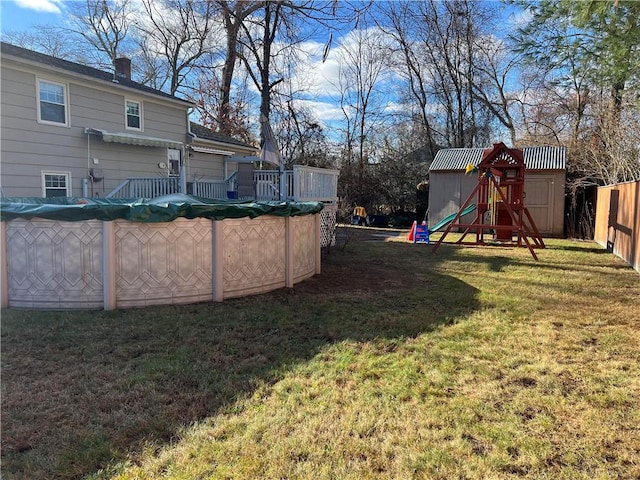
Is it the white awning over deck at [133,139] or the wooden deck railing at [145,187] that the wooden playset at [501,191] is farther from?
the white awning over deck at [133,139]

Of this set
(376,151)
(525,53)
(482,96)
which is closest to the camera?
(525,53)

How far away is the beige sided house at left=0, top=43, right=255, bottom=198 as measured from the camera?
373 inches

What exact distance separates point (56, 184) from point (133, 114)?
11.0ft

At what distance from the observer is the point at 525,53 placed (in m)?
12.8

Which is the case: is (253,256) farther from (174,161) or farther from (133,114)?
(174,161)

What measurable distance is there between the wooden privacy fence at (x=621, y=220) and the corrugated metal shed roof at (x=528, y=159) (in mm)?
2443

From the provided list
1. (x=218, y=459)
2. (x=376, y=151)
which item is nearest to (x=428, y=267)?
(x=218, y=459)

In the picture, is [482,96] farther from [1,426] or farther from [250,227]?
[1,426]

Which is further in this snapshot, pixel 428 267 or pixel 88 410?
pixel 428 267

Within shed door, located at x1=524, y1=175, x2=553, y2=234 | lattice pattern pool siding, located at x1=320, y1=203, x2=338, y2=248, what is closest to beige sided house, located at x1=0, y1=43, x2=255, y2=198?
lattice pattern pool siding, located at x1=320, y1=203, x2=338, y2=248

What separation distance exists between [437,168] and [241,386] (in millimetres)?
15303

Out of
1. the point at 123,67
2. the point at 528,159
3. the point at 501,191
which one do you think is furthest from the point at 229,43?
the point at 501,191

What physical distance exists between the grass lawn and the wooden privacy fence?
3720mm

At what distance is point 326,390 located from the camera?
3160mm
